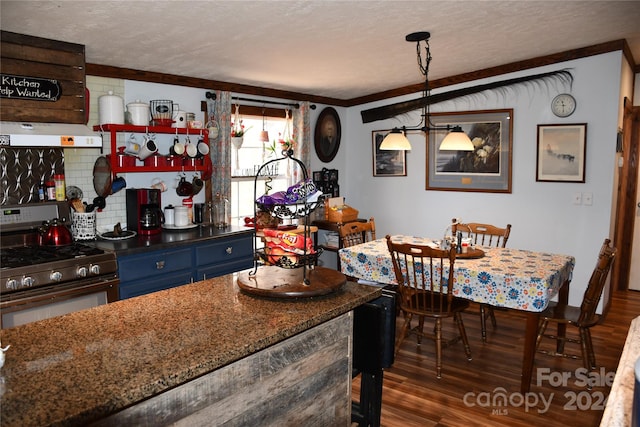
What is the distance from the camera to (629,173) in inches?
215

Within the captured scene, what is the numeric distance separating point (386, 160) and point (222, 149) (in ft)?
7.19

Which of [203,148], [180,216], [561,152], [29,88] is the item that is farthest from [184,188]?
[561,152]

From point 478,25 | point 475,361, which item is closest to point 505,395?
point 475,361

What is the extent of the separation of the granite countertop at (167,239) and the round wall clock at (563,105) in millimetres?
3109

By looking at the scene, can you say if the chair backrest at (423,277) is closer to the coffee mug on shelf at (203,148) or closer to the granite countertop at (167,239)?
the granite countertop at (167,239)

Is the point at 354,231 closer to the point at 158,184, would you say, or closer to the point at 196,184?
the point at 196,184

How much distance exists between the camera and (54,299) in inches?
111

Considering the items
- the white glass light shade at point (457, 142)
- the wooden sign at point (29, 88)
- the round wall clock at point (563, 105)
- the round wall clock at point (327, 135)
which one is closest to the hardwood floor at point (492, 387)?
the white glass light shade at point (457, 142)

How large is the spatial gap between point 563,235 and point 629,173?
5.14ft

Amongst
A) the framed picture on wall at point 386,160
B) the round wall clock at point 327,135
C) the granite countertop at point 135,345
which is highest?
the round wall clock at point 327,135

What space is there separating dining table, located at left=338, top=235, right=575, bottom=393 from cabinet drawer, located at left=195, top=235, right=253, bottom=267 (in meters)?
0.87

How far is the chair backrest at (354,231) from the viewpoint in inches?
168

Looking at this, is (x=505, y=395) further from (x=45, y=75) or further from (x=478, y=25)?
(x=45, y=75)

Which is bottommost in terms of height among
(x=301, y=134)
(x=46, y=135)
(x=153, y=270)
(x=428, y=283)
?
(x=428, y=283)
